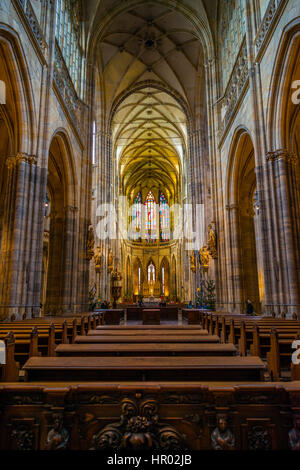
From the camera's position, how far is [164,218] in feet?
160

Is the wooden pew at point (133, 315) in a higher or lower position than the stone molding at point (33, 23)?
lower

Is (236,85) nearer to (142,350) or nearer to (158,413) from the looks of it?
(142,350)

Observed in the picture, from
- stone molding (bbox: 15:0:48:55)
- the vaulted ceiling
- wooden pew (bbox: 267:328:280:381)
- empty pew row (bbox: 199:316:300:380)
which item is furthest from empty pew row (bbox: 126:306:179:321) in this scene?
the vaulted ceiling

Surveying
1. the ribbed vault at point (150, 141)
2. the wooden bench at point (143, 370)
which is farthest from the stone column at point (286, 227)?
the ribbed vault at point (150, 141)

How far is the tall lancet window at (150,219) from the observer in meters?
48.4

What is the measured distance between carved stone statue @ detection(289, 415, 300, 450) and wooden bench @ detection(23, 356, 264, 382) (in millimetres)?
648

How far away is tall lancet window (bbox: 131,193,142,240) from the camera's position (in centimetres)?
4800

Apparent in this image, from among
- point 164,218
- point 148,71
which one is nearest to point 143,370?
point 148,71

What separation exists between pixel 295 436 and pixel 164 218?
4687 centimetres

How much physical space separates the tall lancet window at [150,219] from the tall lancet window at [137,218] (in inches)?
43.4

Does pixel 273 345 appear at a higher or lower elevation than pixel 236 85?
lower

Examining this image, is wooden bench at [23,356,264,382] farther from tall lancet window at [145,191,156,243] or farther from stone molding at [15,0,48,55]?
tall lancet window at [145,191,156,243]

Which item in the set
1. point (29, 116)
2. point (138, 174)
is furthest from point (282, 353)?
point (138, 174)

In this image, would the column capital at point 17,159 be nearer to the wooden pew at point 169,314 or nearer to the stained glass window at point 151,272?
the wooden pew at point 169,314
